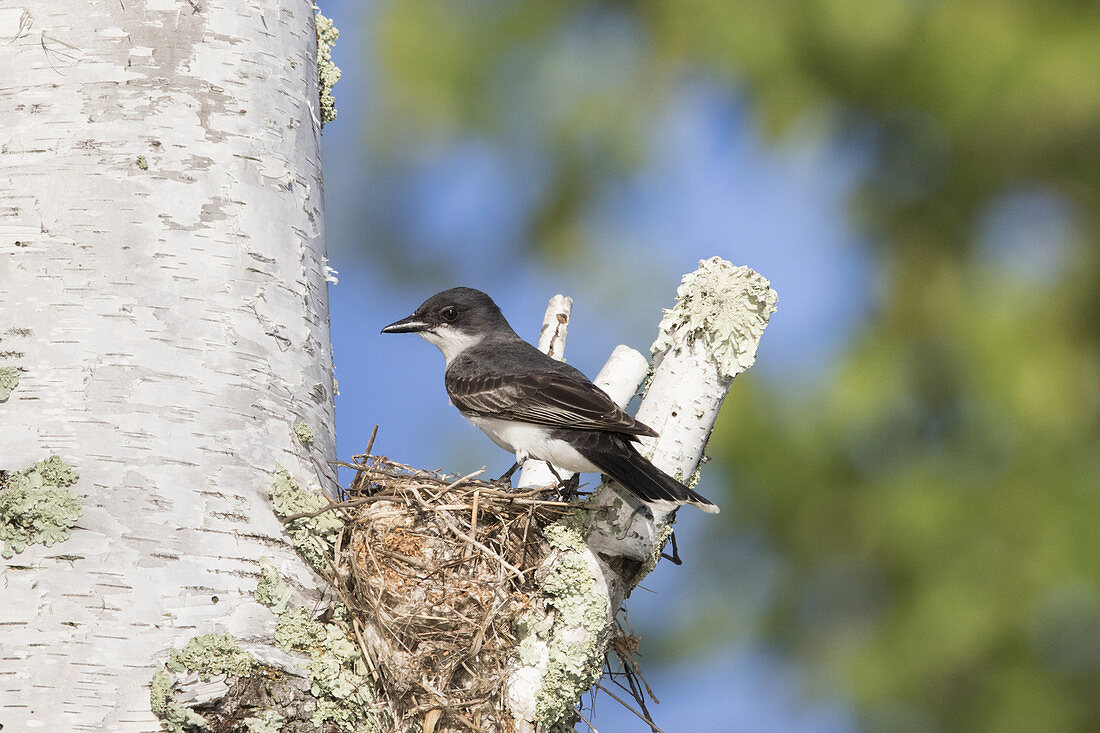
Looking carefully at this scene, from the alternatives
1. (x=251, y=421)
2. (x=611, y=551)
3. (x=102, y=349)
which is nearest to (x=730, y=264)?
(x=611, y=551)

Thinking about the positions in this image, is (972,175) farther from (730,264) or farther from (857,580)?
(730,264)

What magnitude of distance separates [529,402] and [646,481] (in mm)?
1446

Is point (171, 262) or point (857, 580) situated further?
point (857, 580)

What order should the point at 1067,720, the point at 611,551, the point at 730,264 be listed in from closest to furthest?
1. the point at 611,551
2. the point at 730,264
3. the point at 1067,720

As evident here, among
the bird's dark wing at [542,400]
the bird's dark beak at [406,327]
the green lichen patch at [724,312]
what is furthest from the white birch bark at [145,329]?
the bird's dark beak at [406,327]

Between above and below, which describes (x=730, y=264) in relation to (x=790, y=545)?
below

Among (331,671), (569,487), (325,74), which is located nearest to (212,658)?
(331,671)

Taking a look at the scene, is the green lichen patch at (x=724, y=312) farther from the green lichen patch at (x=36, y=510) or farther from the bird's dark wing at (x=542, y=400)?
the green lichen patch at (x=36, y=510)

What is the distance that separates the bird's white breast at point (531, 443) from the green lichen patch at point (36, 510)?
209 centimetres

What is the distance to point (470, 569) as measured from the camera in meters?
4.19

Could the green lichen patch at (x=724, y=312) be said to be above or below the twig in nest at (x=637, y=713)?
above

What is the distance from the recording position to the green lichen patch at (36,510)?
9.68ft

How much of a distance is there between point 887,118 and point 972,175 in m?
0.70

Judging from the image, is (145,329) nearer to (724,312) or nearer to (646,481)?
(646,481)
